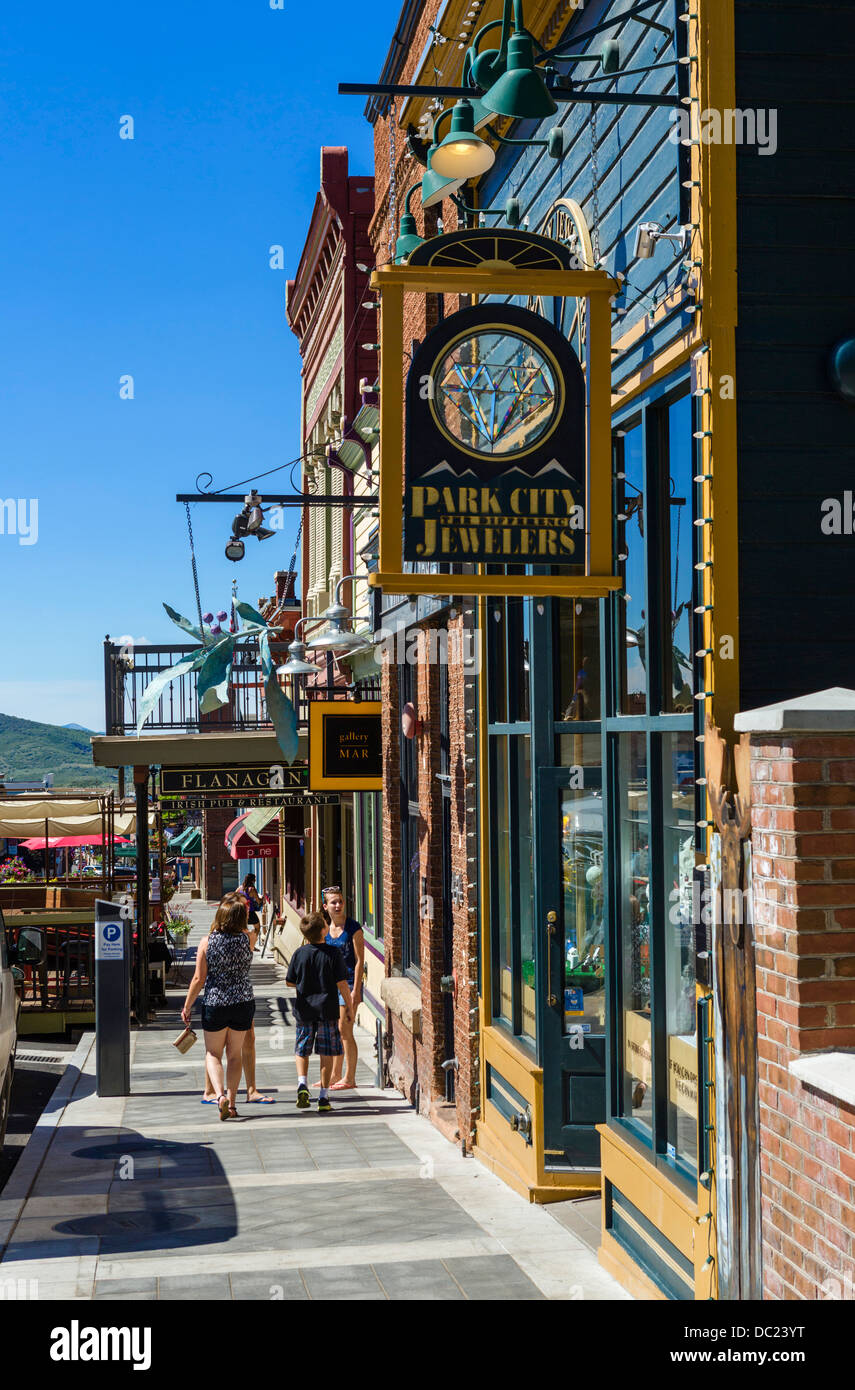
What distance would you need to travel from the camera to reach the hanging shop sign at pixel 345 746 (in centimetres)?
1488

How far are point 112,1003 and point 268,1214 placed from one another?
4785 millimetres

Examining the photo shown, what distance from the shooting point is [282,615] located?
32500mm

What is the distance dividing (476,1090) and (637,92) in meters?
6.28

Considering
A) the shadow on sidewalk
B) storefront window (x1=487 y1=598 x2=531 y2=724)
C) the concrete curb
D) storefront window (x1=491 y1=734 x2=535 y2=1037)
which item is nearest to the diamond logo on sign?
storefront window (x1=487 y1=598 x2=531 y2=724)

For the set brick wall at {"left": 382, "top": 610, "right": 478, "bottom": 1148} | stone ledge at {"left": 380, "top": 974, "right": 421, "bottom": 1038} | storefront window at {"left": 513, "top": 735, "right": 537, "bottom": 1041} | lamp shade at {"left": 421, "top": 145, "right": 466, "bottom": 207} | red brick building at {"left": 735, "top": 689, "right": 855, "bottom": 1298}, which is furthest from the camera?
stone ledge at {"left": 380, "top": 974, "right": 421, "bottom": 1038}

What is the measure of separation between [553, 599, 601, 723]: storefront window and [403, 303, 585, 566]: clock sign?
1.70m

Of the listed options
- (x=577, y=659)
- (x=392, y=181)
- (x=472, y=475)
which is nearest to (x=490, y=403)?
(x=472, y=475)

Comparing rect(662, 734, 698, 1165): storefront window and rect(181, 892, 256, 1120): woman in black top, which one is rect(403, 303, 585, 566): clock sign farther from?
rect(181, 892, 256, 1120): woman in black top

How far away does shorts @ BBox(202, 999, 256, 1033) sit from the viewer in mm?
10664

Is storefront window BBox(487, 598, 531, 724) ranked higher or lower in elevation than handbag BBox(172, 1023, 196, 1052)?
higher

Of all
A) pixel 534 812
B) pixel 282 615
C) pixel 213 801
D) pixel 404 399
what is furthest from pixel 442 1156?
pixel 282 615

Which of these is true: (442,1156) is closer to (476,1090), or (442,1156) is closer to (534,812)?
(476,1090)

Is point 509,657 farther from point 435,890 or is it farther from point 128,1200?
point 128,1200

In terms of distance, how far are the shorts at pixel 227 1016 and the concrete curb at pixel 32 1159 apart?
136 centimetres
